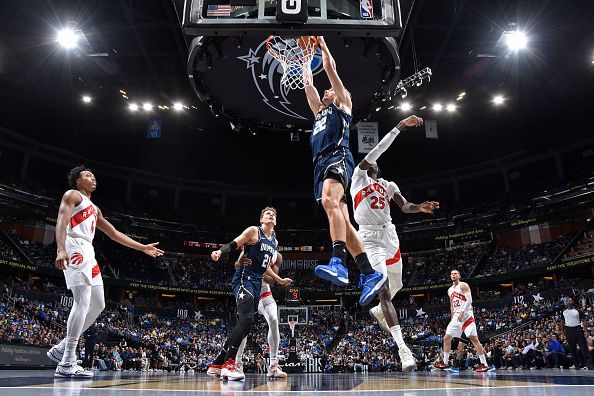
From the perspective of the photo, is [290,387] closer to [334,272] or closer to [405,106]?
[334,272]

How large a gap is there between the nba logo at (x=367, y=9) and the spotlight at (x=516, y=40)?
15665 mm

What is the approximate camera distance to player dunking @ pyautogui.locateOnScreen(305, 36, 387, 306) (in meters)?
4.55

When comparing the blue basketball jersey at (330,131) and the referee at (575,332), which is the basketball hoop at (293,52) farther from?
the referee at (575,332)

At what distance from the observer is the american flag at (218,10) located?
17.5 feet

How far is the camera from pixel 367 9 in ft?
17.6

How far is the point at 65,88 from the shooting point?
78.7 feet

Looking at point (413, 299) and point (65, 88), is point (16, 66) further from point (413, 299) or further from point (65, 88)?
point (413, 299)

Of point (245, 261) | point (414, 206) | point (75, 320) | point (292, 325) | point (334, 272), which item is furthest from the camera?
point (292, 325)

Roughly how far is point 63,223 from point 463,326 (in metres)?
8.21

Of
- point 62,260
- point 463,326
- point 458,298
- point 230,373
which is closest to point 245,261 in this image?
point 230,373

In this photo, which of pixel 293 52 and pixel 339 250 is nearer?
pixel 339 250

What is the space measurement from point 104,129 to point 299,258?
1832 centimetres

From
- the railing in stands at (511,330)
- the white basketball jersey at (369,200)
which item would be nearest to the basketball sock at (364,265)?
the white basketball jersey at (369,200)

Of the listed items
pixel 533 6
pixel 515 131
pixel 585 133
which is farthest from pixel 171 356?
pixel 585 133
